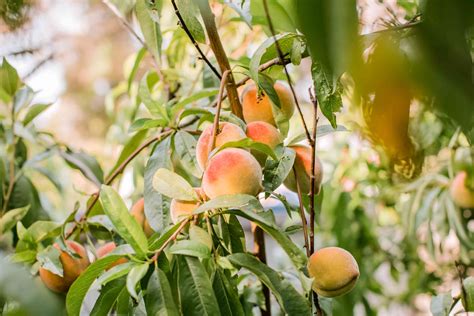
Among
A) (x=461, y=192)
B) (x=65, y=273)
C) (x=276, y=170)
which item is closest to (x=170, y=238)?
(x=276, y=170)

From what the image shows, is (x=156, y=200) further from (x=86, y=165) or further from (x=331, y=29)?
(x=331, y=29)

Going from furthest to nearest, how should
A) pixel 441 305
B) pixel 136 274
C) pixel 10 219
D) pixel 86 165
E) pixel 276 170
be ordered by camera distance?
pixel 86 165 < pixel 10 219 < pixel 441 305 < pixel 276 170 < pixel 136 274

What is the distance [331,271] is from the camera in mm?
581

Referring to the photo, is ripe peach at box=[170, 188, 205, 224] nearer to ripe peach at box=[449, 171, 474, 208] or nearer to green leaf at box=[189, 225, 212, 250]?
green leaf at box=[189, 225, 212, 250]

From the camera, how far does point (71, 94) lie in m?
8.37

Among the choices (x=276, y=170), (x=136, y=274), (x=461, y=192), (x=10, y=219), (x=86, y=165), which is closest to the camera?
(x=136, y=274)

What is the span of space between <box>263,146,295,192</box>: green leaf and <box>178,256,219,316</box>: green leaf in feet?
0.39

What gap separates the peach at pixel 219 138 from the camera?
595 mm

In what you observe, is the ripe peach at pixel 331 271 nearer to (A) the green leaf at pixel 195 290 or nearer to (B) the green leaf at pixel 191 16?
(A) the green leaf at pixel 195 290

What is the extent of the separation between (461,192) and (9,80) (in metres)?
0.83

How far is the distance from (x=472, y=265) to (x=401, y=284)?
351 millimetres

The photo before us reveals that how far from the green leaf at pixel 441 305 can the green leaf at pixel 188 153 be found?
1.06 feet

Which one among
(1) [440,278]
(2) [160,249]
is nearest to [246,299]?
(2) [160,249]

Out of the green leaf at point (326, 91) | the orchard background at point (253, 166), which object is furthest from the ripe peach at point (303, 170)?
the green leaf at point (326, 91)
